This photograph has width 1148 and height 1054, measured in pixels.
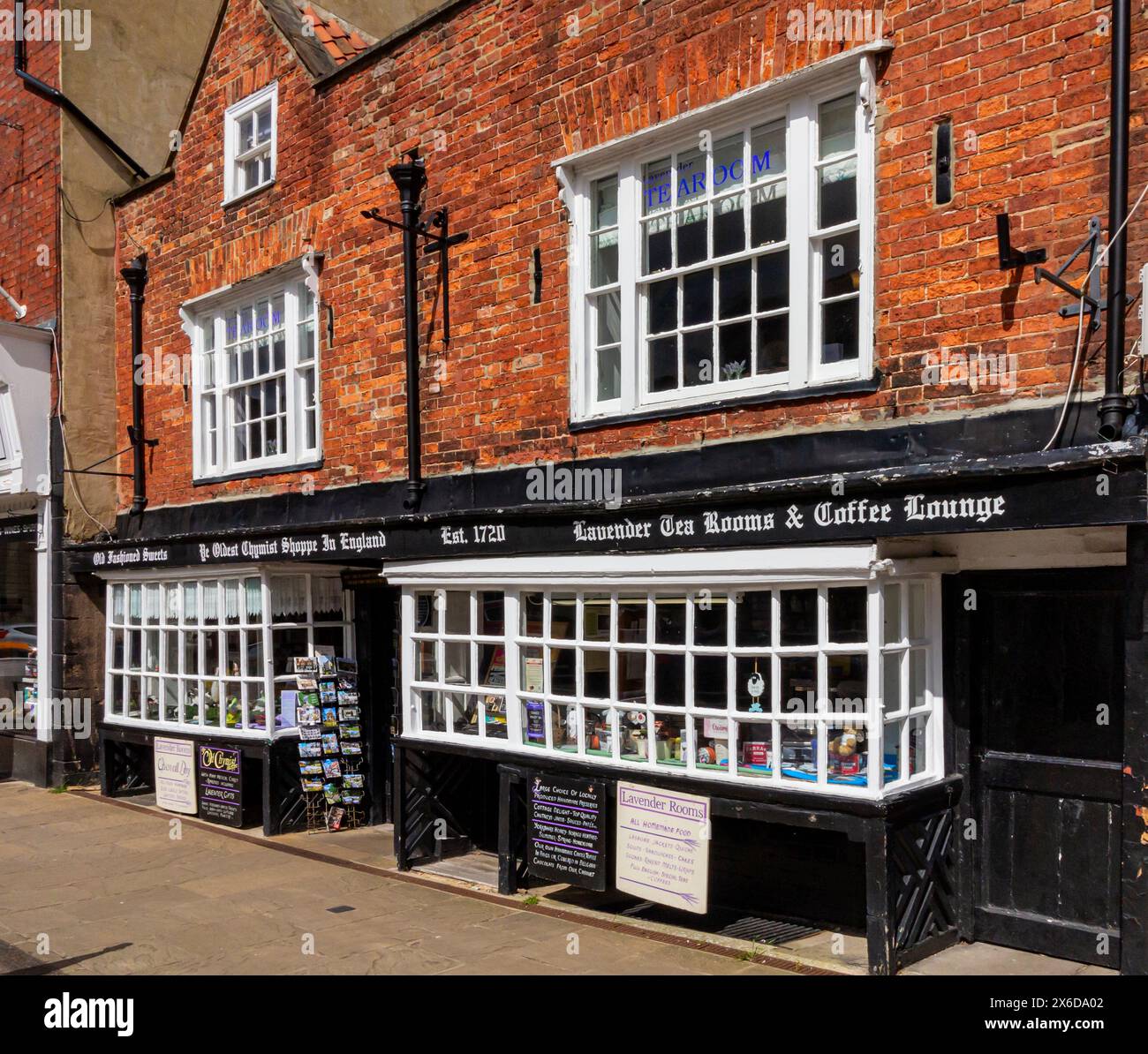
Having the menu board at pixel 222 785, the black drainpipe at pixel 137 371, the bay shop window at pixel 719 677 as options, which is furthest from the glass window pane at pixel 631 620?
the black drainpipe at pixel 137 371

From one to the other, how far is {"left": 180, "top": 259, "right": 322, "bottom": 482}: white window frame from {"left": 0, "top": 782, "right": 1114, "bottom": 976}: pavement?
3.52 metres

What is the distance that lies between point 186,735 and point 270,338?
3.94m

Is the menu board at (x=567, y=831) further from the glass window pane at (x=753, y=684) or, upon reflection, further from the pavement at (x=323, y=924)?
the glass window pane at (x=753, y=684)

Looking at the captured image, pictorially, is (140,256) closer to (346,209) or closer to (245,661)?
(346,209)

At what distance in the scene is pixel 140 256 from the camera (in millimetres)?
12438

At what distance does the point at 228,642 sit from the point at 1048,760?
7.52 metres

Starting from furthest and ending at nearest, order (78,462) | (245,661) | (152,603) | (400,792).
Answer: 1. (78,462)
2. (152,603)
3. (245,661)
4. (400,792)

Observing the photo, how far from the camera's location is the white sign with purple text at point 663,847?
6645 mm

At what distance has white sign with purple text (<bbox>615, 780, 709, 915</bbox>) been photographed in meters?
6.64

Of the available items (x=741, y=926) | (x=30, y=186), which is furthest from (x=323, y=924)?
(x=30, y=186)

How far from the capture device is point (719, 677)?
6758 mm

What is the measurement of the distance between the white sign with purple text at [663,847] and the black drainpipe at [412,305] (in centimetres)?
309

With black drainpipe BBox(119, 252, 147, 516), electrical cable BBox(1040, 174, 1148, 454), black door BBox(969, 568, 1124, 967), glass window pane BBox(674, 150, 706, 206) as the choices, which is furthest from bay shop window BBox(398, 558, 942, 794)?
black drainpipe BBox(119, 252, 147, 516)
